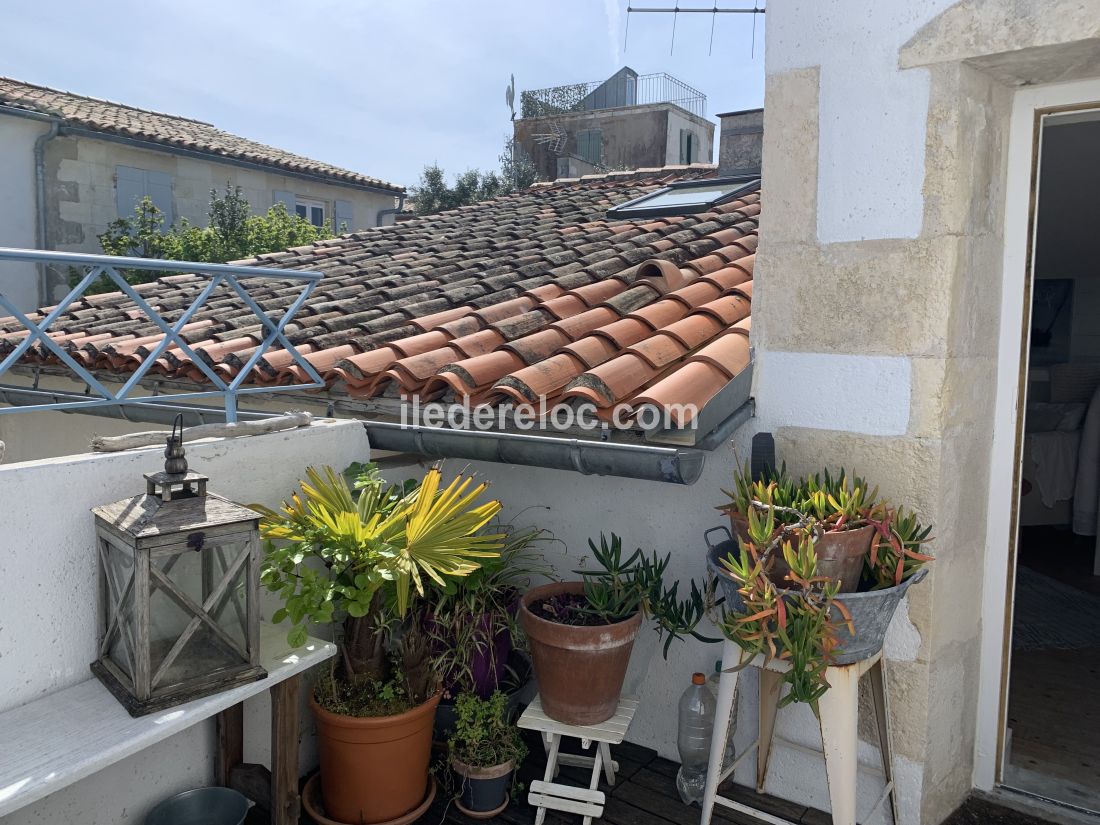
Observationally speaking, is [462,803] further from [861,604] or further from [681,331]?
[681,331]

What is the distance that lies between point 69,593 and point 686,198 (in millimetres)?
5452

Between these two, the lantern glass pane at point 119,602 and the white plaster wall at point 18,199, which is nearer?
the lantern glass pane at point 119,602

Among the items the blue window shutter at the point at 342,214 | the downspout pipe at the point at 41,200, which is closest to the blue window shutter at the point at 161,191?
the downspout pipe at the point at 41,200

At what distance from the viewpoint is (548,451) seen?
2.93 m

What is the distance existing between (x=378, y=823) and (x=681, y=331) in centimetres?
242

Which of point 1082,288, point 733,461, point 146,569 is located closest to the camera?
point 146,569

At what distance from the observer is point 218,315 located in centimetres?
527

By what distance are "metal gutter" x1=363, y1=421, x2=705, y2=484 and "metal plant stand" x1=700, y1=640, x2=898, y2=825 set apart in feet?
2.14

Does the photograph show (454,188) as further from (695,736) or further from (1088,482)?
(695,736)

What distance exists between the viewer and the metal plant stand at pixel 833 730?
245cm

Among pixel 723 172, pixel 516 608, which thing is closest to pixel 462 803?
pixel 516 608

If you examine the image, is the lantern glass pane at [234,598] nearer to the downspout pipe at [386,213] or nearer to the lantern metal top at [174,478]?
the lantern metal top at [174,478]

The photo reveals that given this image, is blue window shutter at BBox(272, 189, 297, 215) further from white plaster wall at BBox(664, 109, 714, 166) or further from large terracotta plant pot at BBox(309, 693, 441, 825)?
large terracotta plant pot at BBox(309, 693, 441, 825)

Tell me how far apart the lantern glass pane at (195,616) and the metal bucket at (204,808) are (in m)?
0.77
